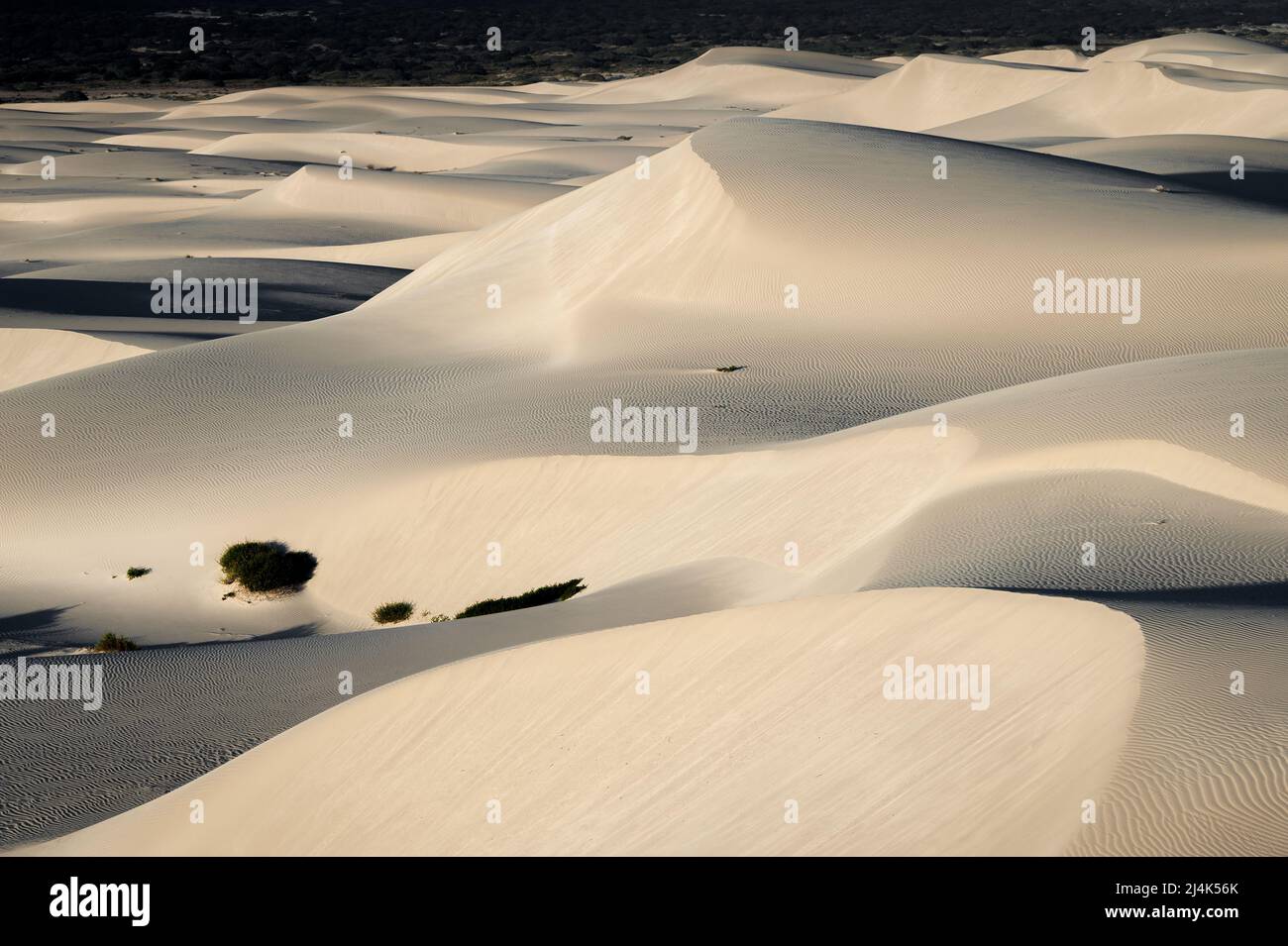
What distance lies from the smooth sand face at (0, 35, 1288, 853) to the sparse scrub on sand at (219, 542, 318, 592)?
7.6 inches

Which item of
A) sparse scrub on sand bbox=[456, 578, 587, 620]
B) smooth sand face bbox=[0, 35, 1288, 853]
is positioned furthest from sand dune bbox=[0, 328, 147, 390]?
sparse scrub on sand bbox=[456, 578, 587, 620]

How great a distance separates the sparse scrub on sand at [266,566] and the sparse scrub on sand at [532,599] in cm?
222

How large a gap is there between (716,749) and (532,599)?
6.63 meters

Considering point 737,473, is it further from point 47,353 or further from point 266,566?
point 47,353

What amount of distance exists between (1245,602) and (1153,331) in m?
11.5

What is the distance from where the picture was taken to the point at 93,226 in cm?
4456

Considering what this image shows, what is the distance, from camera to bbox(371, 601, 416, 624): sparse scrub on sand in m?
15.2

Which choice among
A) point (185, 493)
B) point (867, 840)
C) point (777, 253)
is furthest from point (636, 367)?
point (867, 840)

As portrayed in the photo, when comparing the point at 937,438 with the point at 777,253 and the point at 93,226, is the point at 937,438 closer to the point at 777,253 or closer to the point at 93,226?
the point at 777,253

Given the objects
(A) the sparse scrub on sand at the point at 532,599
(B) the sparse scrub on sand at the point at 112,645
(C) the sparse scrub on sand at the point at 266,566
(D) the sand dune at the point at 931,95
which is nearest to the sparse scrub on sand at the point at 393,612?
(A) the sparse scrub on sand at the point at 532,599

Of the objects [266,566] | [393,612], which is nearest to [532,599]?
[393,612]

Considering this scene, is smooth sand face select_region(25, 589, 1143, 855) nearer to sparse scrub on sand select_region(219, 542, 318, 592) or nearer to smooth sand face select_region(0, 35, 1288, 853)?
smooth sand face select_region(0, 35, 1288, 853)

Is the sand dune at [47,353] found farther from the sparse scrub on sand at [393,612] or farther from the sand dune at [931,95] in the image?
the sand dune at [931,95]
